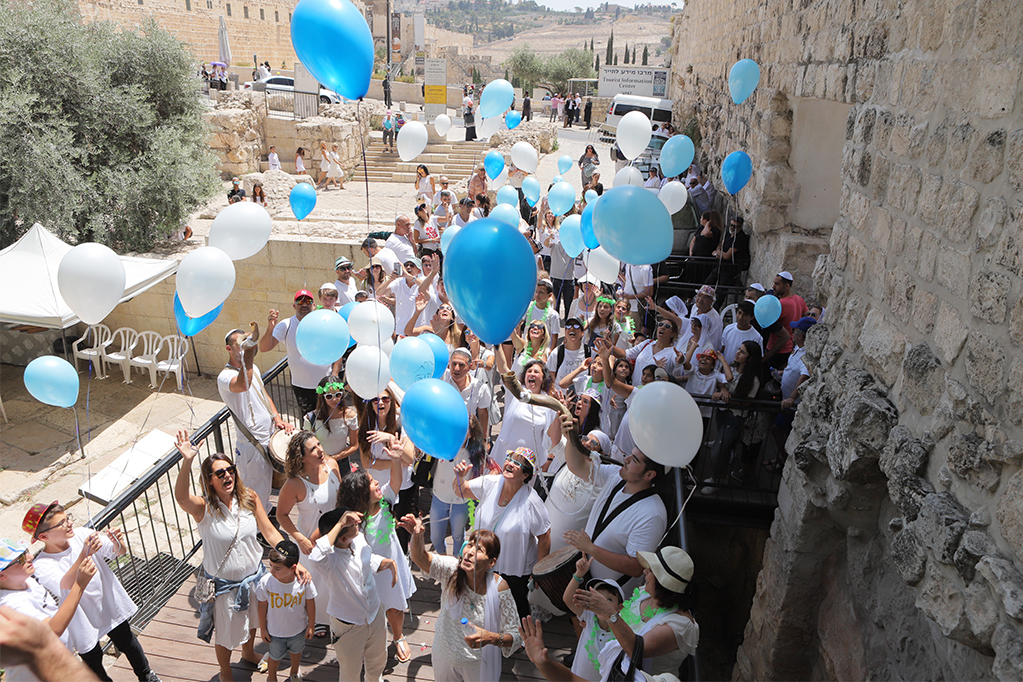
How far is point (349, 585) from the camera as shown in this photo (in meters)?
3.32

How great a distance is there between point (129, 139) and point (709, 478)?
13.1 m

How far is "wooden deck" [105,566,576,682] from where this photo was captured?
388cm

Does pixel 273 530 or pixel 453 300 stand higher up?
pixel 453 300

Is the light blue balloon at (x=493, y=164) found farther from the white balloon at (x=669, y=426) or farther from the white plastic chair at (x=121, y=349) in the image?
the white balloon at (x=669, y=426)

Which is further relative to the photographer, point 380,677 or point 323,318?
point 323,318

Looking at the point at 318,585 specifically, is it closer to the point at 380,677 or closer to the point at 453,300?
the point at 380,677

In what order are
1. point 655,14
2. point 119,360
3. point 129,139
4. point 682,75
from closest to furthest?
point 119,360 → point 129,139 → point 682,75 → point 655,14

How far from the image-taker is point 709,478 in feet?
15.8

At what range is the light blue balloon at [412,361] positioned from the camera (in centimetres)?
458

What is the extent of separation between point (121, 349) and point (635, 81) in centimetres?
1845

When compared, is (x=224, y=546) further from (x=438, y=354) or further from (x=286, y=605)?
(x=438, y=354)

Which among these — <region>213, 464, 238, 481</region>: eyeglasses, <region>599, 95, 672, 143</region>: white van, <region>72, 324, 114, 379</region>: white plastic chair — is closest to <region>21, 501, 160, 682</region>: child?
<region>213, 464, 238, 481</region>: eyeglasses

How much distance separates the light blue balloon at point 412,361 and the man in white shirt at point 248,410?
3.38 ft

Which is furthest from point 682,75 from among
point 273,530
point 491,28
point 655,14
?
point 655,14
